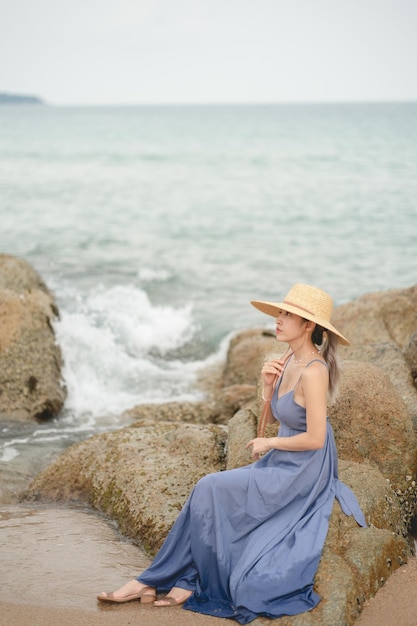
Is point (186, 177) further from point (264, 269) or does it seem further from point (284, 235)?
point (264, 269)

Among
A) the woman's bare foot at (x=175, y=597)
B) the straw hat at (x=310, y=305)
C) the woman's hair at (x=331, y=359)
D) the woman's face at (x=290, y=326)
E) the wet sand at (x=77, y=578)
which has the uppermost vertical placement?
the straw hat at (x=310, y=305)

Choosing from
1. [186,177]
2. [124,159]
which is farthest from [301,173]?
[124,159]

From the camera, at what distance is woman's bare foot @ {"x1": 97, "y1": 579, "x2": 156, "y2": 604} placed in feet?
15.5

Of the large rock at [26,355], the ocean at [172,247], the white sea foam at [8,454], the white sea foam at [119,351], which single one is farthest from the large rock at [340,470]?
the white sea foam at [119,351]

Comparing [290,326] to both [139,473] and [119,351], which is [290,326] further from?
[119,351]

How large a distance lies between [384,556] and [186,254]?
18331 millimetres

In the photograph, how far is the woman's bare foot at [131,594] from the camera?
4723 millimetres

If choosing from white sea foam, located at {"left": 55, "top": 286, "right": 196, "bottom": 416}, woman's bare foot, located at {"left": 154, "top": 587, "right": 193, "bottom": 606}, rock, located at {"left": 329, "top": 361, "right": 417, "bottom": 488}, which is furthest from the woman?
white sea foam, located at {"left": 55, "top": 286, "right": 196, "bottom": 416}

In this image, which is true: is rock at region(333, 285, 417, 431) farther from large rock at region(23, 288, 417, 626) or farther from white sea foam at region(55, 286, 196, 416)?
white sea foam at region(55, 286, 196, 416)

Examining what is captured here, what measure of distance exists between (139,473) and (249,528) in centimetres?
168

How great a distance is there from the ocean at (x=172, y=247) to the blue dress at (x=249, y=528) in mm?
2715

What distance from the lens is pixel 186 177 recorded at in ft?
142

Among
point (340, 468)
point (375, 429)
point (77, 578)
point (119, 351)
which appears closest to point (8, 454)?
point (77, 578)

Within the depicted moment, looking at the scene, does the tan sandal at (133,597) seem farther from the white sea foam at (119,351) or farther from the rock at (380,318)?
the white sea foam at (119,351)
